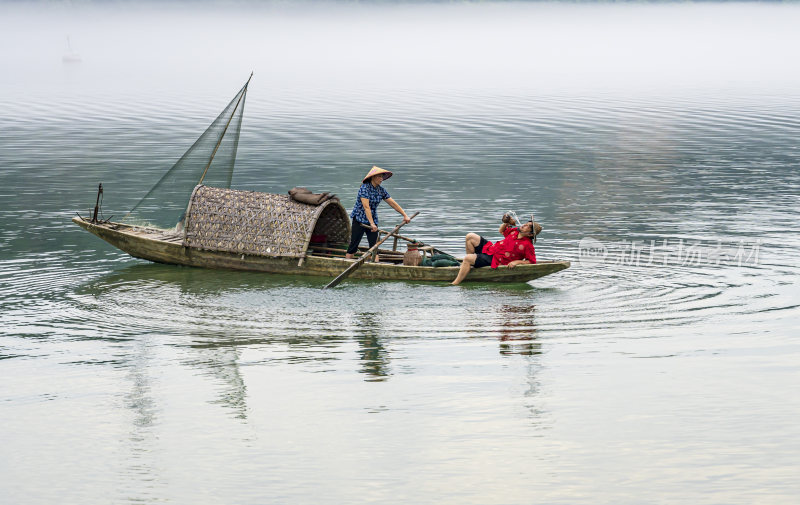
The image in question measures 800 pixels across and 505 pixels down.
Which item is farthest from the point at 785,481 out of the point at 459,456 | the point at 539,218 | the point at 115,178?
the point at 115,178

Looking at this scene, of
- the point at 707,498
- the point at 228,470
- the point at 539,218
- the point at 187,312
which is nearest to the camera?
the point at 707,498

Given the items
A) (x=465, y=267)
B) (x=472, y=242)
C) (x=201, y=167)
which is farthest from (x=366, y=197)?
(x=201, y=167)

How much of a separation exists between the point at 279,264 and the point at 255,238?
56cm

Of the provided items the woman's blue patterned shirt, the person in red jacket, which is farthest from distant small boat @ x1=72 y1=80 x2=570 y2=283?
the woman's blue patterned shirt

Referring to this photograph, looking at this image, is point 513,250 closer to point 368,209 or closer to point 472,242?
point 472,242

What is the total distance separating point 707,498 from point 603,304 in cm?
605

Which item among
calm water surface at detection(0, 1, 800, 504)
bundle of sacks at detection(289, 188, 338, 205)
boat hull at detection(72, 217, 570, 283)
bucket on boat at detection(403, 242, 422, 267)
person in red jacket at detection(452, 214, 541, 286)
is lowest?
calm water surface at detection(0, 1, 800, 504)

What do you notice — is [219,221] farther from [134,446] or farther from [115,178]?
[115,178]

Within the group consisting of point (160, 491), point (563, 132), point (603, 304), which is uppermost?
point (563, 132)

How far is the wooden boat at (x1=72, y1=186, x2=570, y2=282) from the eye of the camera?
14.8 metres

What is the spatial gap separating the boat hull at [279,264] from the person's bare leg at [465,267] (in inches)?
3.5

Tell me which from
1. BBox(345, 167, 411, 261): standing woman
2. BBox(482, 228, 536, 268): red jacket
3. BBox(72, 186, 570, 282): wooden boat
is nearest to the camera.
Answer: BBox(482, 228, 536, 268): red jacket

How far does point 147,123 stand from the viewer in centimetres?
4859

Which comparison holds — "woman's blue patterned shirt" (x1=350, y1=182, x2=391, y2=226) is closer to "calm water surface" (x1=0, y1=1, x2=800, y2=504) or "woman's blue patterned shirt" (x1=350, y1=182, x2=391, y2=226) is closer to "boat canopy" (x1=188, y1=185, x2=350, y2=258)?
"boat canopy" (x1=188, y1=185, x2=350, y2=258)
